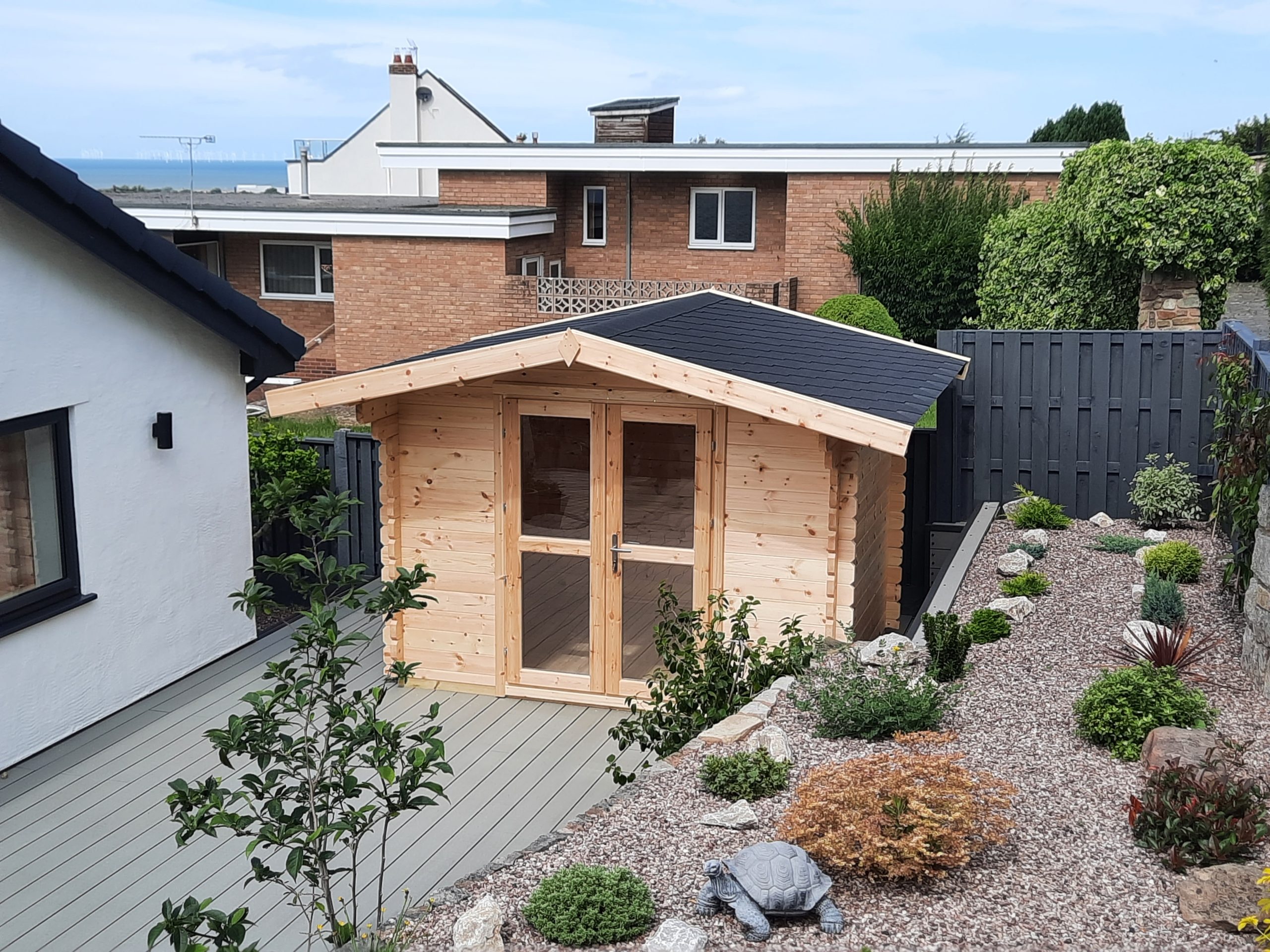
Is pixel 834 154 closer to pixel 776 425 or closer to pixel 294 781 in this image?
pixel 776 425

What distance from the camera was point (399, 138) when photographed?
3784cm

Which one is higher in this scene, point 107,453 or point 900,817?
point 107,453

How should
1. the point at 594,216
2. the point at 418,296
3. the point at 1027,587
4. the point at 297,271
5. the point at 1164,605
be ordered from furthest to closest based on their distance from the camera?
the point at 594,216 < the point at 297,271 < the point at 418,296 < the point at 1027,587 < the point at 1164,605

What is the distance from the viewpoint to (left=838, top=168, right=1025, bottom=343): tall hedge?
24344mm

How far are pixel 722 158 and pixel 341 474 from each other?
1714 centimetres

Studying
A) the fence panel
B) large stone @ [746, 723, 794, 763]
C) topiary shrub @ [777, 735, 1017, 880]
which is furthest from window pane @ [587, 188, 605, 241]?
topiary shrub @ [777, 735, 1017, 880]

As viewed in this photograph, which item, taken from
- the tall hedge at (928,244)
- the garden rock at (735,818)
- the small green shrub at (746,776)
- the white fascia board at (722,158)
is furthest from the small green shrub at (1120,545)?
the white fascia board at (722,158)

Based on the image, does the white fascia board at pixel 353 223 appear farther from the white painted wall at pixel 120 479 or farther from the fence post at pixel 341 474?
the white painted wall at pixel 120 479

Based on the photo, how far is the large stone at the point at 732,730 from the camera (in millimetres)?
Result: 6898

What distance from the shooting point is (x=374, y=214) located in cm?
2644

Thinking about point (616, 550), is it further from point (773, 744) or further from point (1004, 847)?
point (1004, 847)

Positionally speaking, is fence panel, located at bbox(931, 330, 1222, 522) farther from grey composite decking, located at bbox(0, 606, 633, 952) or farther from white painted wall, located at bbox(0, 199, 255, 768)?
white painted wall, located at bbox(0, 199, 255, 768)

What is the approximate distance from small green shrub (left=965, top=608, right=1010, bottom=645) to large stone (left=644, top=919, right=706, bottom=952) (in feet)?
13.1

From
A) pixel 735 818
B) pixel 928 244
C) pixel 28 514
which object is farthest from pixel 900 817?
pixel 928 244
